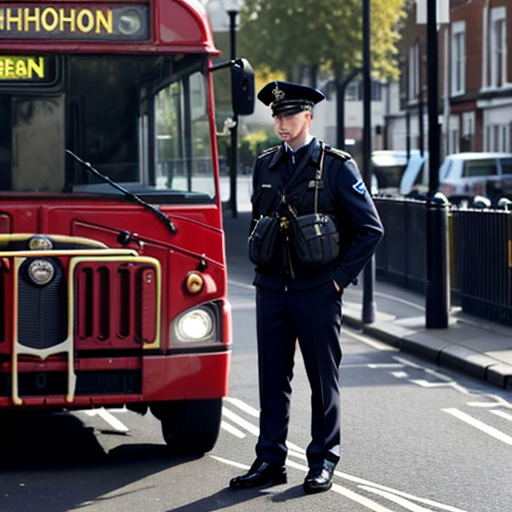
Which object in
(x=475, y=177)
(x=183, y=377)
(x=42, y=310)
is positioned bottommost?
(x=183, y=377)

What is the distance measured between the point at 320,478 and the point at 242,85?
2298mm

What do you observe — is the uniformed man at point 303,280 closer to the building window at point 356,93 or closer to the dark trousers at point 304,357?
the dark trousers at point 304,357

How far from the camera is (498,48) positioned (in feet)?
162

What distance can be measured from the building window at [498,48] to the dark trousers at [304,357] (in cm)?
4185

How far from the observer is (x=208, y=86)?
8.34m

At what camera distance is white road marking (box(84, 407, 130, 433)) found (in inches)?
373

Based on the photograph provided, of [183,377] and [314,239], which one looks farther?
[183,377]

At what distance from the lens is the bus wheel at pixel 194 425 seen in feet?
27.3

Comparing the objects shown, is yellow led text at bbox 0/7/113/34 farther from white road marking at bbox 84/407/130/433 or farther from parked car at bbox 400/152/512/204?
parked car at bbox 400/152/512/204

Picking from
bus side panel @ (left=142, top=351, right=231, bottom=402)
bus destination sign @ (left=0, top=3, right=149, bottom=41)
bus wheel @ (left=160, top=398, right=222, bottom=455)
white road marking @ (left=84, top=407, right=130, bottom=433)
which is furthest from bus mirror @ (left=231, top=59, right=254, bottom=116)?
white road marking @ (left=84, top=407, right=130, bottom=433)

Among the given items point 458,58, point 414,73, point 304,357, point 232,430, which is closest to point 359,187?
point 304,357

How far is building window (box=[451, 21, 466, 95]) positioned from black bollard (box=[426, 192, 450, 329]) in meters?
39.2

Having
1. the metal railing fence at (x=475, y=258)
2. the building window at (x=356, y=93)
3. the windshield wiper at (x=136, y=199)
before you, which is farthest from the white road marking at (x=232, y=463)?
the building window at (x=356, y=93)

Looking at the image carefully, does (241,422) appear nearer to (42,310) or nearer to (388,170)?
(42,310)
